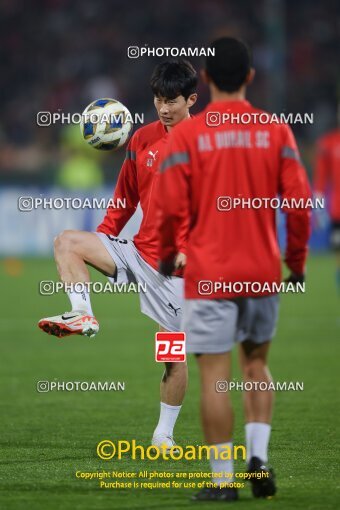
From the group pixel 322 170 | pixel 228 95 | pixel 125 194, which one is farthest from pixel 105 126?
pixel 322 170

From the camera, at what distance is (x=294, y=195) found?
5246 mm

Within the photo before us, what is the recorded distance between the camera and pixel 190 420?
830cm

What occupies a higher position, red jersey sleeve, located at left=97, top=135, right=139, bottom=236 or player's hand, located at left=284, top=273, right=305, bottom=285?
red jersey sleeve, located at left=97, top=135, right=139, bottom=236

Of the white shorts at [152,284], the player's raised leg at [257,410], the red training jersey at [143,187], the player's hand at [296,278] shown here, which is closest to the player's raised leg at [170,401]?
the white shorts at [152,284]

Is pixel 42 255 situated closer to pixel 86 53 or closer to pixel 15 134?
pixel 15 134

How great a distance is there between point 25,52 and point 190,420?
68.9ft

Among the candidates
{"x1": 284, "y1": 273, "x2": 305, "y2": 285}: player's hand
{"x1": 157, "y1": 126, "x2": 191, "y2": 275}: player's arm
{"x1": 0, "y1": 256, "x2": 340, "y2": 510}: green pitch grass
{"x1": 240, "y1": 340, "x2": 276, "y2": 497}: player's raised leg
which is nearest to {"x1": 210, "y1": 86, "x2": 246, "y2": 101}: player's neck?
{"x1": 157, "y1": 126, "x2": 191, "y2": 275}: player's arm

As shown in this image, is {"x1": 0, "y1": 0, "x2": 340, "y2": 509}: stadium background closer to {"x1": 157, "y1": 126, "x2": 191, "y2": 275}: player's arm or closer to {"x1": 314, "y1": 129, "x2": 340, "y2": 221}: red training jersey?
{"x1": 157, "y1": 126, "x2": 191, "y2": 275}: player's arm

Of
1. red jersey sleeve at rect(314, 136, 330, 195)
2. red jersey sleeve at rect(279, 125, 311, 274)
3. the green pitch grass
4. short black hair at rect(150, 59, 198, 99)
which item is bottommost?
the green pitch grass

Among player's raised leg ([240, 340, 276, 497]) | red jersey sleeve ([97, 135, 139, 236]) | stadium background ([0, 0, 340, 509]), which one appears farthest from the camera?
red jersey sleeve ([97, 135, 139, 236])

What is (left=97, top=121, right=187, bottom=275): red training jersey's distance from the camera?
705cm

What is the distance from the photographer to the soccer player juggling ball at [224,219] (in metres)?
5.21

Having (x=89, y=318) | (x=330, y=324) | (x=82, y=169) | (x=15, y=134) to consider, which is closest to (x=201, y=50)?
(x=89, y=318)

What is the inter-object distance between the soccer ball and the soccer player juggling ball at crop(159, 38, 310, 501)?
2.14 metres
